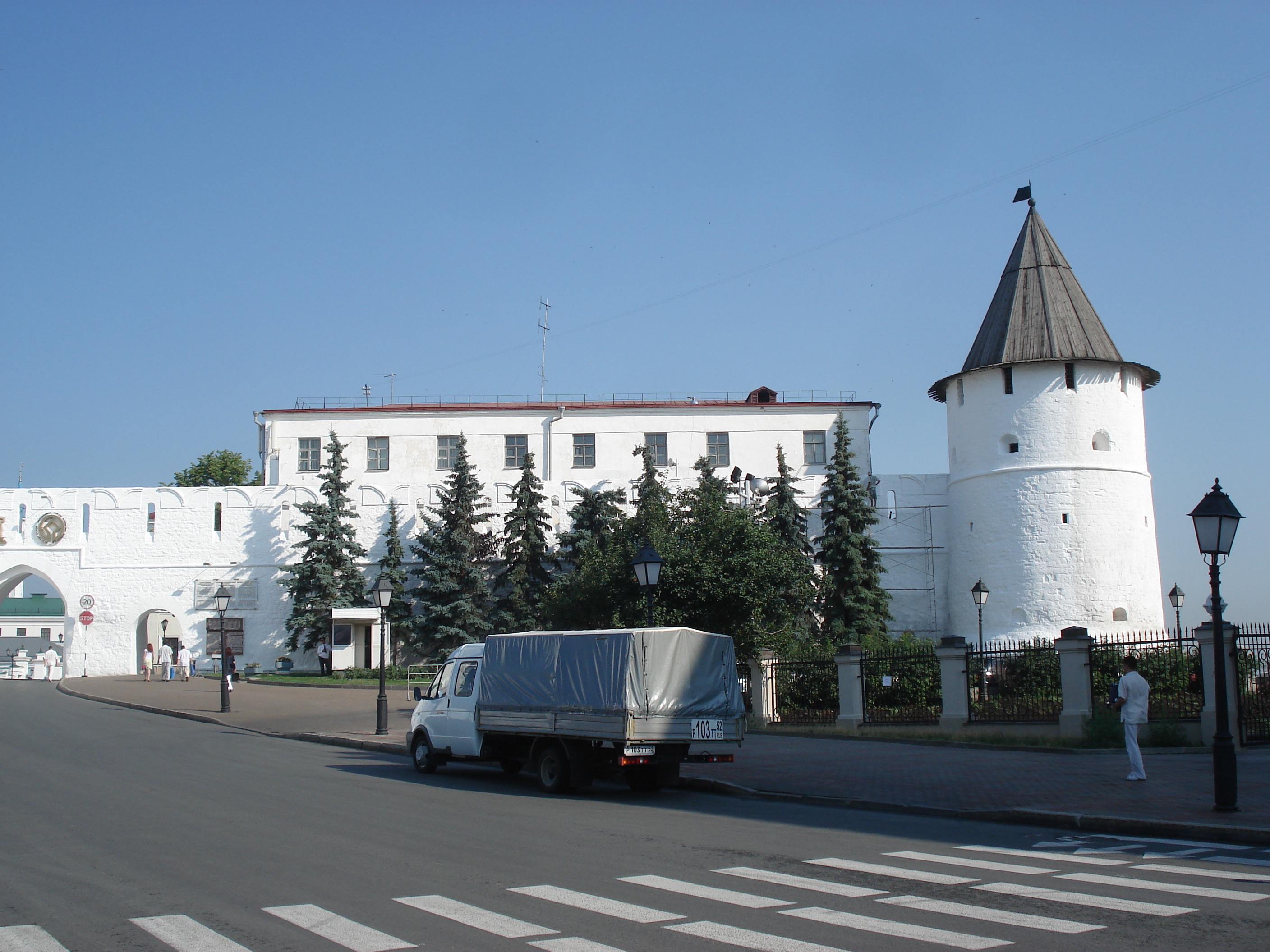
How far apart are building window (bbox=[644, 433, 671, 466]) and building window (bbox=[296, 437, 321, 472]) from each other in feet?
51.6

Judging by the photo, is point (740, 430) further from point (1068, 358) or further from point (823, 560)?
point (1068, 358)

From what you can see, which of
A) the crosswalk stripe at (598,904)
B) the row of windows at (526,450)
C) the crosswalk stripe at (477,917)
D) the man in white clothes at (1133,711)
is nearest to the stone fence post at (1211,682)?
the man in white clothes at (1133,711)

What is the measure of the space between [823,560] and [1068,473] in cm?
1049

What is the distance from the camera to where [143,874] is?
8438mm

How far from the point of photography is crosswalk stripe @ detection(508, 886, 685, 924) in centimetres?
698

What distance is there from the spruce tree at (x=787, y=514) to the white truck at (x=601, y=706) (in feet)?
89.9

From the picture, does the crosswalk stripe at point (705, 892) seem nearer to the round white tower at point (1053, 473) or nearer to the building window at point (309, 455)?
the round white tower at point (1053, 473)

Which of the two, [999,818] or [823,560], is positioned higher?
[823,560]

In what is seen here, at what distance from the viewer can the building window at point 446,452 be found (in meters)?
51.2

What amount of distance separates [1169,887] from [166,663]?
140ft

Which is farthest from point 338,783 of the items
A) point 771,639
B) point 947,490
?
point 947,490

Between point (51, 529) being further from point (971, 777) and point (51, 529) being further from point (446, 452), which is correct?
point (971, 777)

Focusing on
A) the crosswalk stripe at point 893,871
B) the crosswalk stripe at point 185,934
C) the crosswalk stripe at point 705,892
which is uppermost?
the crosswalk stripe at point 185,934

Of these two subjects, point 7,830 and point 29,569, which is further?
point 29,569
